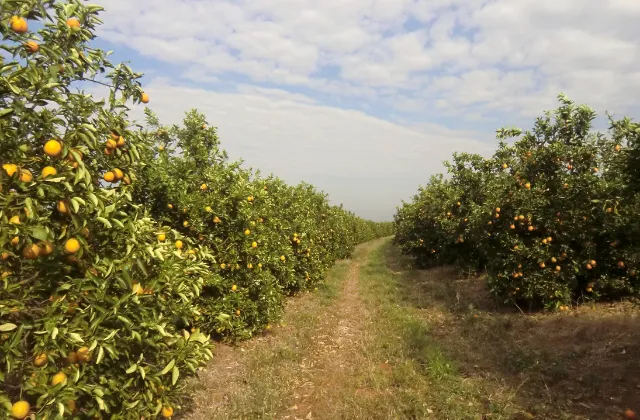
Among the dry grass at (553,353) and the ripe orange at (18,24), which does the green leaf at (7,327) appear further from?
the dry grass at (553,353)

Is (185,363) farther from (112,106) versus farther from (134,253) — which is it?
(112,106)

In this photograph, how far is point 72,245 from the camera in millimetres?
2340

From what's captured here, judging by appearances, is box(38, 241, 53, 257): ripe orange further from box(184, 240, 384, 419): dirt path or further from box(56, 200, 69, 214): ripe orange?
box(184, 240, 384, 419): dirt path

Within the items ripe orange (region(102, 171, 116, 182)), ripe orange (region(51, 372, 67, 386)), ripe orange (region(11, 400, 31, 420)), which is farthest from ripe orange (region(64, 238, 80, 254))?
ripe orange (region(11, 400, 31, 420))

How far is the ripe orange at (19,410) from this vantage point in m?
2.10

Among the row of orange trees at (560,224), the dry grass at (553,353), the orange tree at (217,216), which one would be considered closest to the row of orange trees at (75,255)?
the orange tree at (217,216)

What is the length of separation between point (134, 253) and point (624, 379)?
5502mm

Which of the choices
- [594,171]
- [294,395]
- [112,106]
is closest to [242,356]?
[294,395]

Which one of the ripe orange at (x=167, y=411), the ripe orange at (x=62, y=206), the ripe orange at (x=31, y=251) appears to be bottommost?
the ripe orange at (x=167, y=411)

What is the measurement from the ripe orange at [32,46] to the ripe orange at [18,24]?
7 centimetres

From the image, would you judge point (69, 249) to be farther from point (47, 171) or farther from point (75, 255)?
point (47, 171)

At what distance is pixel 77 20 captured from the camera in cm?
263

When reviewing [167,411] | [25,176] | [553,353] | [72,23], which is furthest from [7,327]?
[553,353]

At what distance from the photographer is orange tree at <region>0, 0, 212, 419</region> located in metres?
2.21
